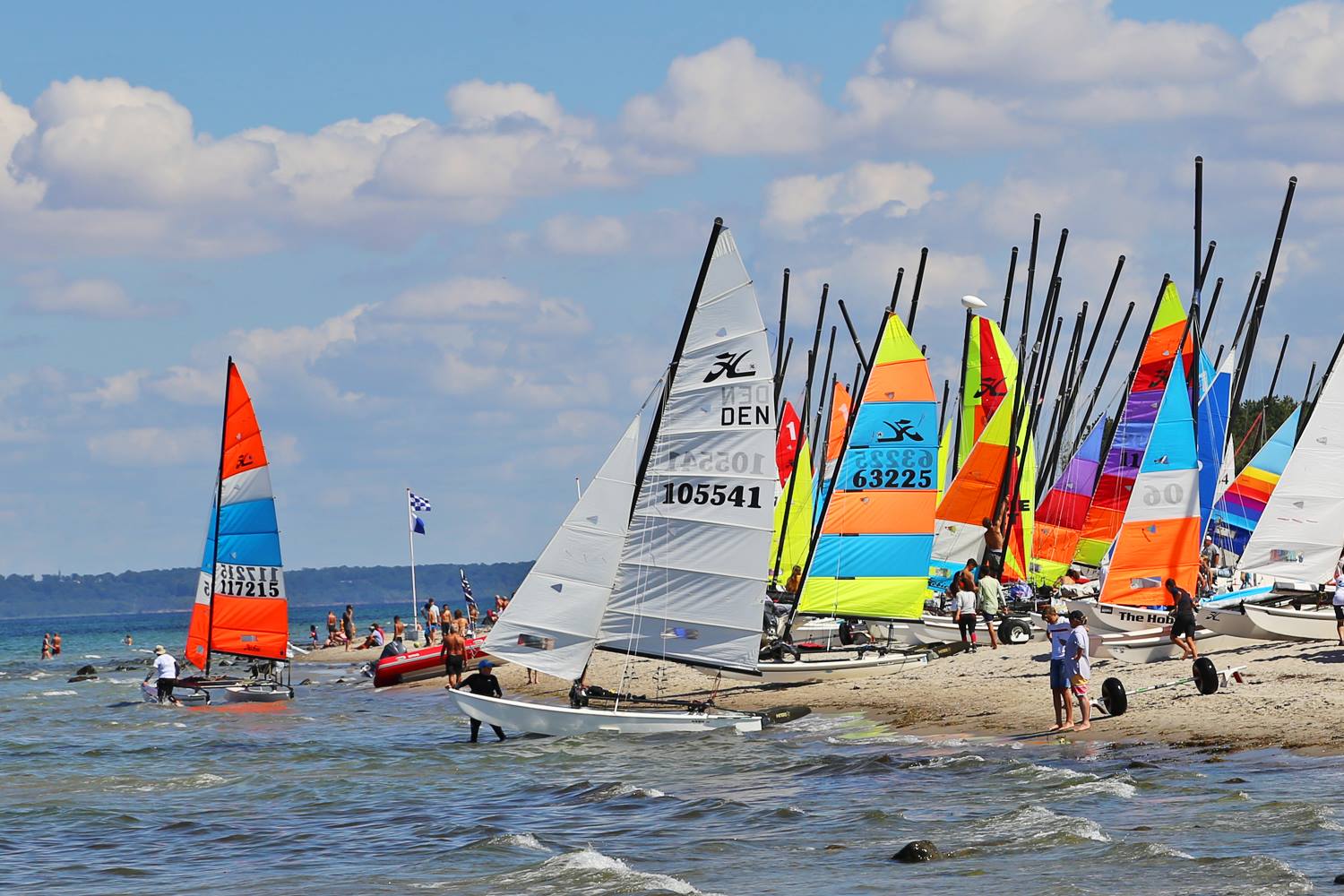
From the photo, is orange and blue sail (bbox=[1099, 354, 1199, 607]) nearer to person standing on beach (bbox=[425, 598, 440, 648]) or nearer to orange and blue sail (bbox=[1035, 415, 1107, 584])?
orange and blue sail (bbox=[1035, 415, 1107, 584])

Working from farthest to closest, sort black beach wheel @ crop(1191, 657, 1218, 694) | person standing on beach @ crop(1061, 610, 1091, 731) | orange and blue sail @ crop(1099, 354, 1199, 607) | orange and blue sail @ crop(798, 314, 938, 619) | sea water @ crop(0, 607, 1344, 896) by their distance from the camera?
orange and blue sail @ crop(798, 314, 938, 619), orange and blue sail @ crop(1099, 354, 1199, 607), black beach wheel @ crop(1191, 657, 1218, 694), person standing on beach @ crop(1061, 610, 1091, 731), sea water @ crop(0, 607, 1344, 896)

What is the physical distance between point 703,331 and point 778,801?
27.2ft

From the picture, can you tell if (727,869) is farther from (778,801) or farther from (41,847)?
(41,847)

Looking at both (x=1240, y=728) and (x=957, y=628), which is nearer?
(x=1240, y=728)

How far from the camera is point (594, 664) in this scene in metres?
43.4

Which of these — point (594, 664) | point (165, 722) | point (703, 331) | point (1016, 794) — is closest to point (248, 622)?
point (165, 722)

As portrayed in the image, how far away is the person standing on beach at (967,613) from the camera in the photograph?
114 ft

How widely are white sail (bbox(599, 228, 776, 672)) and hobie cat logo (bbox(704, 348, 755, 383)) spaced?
1 centimetres

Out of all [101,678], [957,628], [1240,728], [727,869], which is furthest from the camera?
[101,678]

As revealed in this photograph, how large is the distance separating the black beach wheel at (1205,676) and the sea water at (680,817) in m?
1.96

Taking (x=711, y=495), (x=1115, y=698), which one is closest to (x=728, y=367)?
(x=711, y=495)

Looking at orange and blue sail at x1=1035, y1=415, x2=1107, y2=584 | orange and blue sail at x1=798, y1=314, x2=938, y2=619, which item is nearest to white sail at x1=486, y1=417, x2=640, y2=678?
orange and blue sail at x1=798, y1=314, x2=938, y2=619

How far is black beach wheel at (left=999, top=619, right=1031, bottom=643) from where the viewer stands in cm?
3522

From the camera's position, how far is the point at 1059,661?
24391 mm
